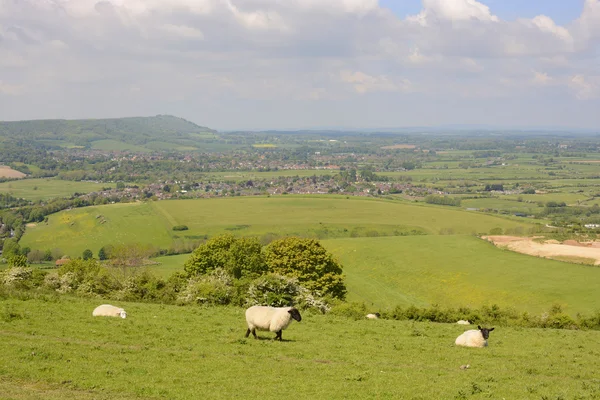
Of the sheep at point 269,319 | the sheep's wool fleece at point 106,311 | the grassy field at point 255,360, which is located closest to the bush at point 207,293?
the grassy field at point 255,360

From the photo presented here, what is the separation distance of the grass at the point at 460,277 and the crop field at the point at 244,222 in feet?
84.2

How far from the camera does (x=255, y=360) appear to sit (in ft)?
64.2

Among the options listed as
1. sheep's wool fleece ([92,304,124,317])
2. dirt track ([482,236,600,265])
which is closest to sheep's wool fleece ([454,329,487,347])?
sheep's wool fleece ([92,304,124,317])

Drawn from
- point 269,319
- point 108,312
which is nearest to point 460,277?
point 269,319

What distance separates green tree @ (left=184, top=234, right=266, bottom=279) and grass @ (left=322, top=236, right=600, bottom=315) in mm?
14236

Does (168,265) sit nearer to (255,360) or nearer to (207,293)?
(207,293)

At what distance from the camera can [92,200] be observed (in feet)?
555

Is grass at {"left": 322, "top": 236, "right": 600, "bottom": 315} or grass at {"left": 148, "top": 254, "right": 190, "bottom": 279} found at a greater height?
grass at {"left": 322, "top": 236, "right": 600, "bottom": 315}

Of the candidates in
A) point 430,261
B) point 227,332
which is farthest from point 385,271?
point 227,332

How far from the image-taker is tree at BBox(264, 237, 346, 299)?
50.8 meters

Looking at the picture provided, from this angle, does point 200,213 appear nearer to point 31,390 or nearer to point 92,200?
point 92,200

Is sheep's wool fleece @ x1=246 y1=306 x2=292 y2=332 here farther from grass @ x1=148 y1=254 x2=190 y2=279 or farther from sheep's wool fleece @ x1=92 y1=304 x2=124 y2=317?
grass @ x1=148 y1=254 x2=190 y2=279

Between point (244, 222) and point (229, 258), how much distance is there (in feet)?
254

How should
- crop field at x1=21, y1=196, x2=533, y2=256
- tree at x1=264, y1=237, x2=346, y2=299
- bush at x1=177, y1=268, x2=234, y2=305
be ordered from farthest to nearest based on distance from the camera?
1. crop field at x1=21, y1=196, x2=533, y2=256
2. tree at x1=264, y1=237, x2=346, y2=299
3. bush at x1=177, y1=268, x2=234, y2=305
